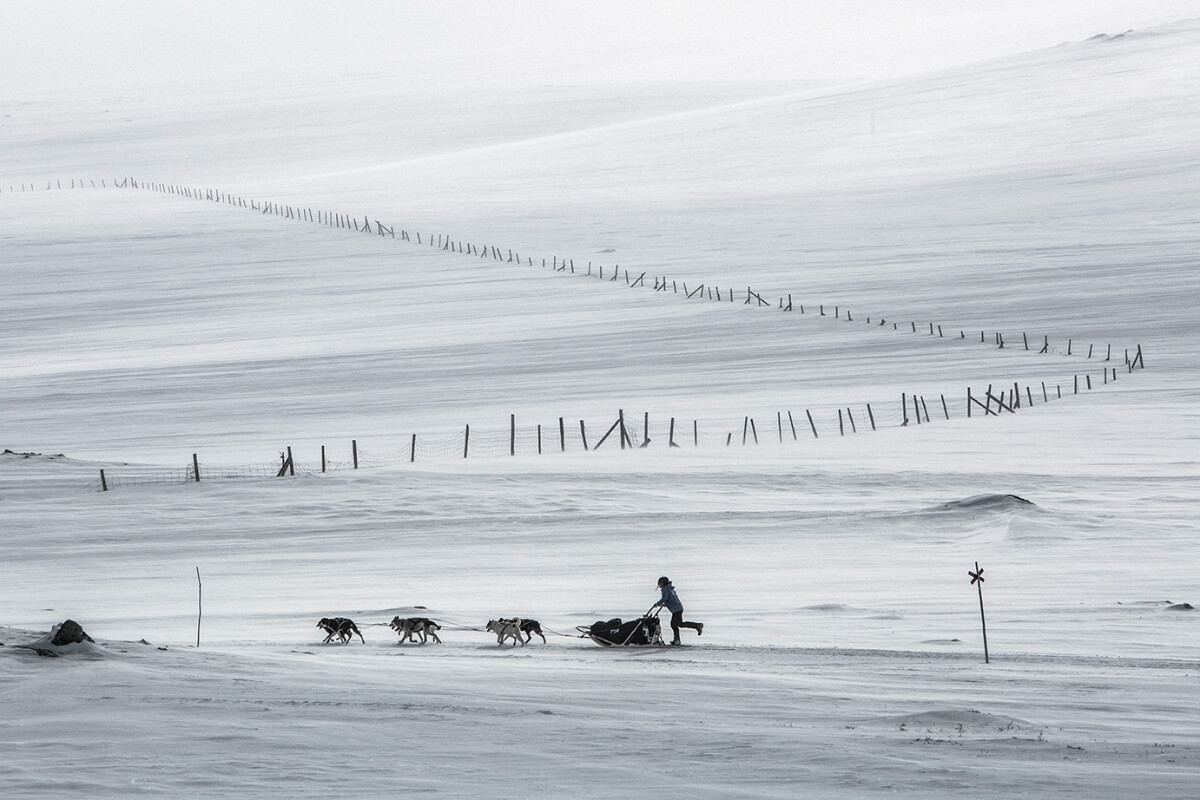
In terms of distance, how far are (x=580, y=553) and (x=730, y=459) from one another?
312 inches

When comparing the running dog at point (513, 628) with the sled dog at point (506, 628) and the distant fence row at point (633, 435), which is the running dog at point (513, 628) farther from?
the distant fence row at point (633, 435)

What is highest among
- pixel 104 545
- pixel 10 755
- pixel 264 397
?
pixel 264 397

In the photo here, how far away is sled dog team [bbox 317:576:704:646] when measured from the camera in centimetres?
1502

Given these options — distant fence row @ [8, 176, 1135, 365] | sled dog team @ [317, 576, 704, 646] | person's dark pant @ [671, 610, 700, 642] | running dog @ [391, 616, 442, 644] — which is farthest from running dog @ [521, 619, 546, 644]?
distant fence row @ [8, 176, 1135, 365]

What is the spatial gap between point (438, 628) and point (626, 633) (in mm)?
1981

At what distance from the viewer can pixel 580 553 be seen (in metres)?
21.8

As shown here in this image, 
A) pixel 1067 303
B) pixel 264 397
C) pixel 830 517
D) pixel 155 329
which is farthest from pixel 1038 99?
pixel 830 517

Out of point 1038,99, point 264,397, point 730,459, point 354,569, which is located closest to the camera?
point 354,569

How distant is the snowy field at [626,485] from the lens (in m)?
11.1

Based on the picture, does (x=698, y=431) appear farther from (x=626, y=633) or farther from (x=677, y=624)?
(x=677, y=624)

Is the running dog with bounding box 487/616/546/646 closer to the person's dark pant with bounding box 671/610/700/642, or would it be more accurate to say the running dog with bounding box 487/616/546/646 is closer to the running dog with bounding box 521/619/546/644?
the running dog with bounding box 521/619/546/644

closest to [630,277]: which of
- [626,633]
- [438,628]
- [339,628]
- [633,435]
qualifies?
[633,435]

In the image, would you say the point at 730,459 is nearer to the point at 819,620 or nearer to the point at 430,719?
the point at 819,620

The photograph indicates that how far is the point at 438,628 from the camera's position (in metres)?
15.6
